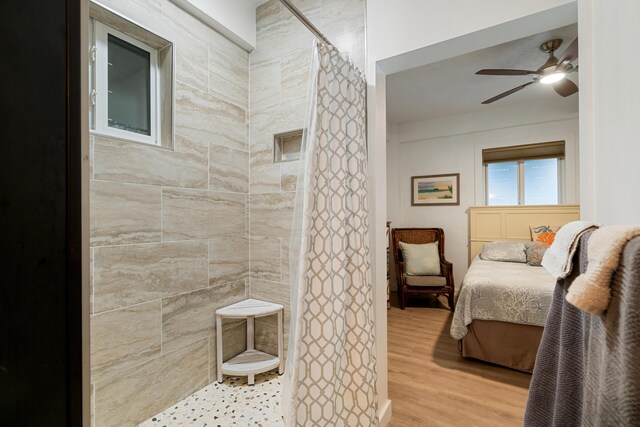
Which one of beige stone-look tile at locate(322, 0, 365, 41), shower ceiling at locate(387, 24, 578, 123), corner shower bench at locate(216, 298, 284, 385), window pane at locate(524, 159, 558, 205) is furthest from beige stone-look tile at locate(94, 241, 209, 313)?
window pane at locate(524, 159, 558, 205)

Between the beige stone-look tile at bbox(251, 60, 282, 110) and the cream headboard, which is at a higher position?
the beige stone-look tile at bbox(251, 60, 282, 110)

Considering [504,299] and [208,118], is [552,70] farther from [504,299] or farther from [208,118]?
[208,118]

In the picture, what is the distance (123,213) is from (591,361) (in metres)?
1.93

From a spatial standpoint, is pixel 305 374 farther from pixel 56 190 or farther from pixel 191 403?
pixel 56 190

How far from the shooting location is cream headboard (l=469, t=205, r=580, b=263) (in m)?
3.79

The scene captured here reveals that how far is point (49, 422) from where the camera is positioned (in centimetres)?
39

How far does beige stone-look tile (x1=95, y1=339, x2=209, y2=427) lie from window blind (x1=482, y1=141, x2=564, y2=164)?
4490 millimetres

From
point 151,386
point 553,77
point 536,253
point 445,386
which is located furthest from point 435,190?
point 151,386

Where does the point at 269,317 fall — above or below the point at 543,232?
below

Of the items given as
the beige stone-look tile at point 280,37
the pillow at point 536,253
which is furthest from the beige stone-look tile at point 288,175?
the pillow at point 536,253

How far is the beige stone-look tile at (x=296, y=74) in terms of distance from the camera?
6.90ft

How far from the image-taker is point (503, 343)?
240 centimetres

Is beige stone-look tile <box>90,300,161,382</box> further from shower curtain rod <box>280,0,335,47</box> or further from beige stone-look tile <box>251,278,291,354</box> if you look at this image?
shower curtain rod <box>280,0,335,47</box>

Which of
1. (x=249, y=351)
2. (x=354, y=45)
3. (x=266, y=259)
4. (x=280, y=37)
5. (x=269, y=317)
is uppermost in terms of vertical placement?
(x=280, y=37)
